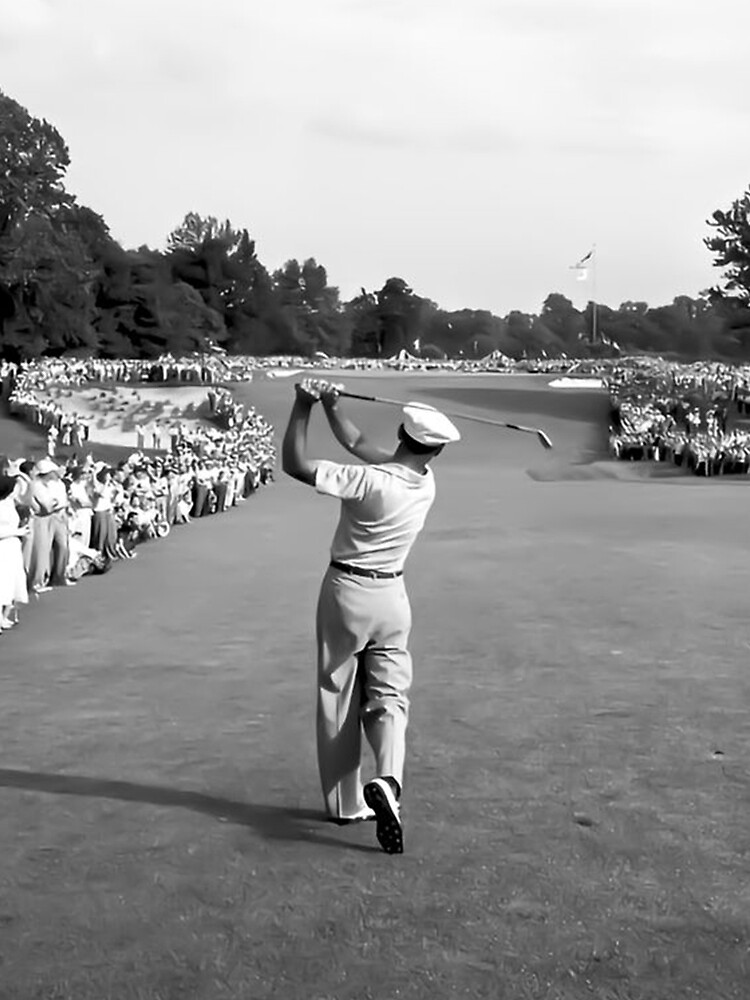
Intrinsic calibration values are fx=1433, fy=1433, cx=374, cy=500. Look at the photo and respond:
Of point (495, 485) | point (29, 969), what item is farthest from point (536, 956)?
point (495, 485)

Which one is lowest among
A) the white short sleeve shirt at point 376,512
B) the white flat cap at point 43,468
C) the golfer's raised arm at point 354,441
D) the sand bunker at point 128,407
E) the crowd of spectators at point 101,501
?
the sand bunker at point 128,407

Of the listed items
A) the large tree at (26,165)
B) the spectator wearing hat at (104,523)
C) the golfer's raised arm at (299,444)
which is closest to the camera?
the golfer's raised arm at (299,444)

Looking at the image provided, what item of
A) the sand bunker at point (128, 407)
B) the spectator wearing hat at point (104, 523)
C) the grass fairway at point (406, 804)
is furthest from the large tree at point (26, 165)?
the grass fairway at point (406, 804)

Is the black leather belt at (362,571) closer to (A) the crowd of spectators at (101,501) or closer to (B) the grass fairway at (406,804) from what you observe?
(B) the grass fairway at (406,804)

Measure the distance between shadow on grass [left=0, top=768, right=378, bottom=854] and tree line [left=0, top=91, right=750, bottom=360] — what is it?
62964 mm

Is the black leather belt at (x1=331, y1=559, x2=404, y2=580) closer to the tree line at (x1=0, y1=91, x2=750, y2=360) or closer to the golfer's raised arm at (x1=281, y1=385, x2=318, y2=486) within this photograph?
the golfer's raised arm at (x1=281, y1=385, x2=318, y2=486)

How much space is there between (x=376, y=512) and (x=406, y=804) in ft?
5.07

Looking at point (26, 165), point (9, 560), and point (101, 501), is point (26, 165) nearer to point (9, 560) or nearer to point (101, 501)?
point (101, 501)

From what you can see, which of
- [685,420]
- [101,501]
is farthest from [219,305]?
[101,501]

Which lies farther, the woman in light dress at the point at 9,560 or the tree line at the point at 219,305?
the tree line at the point at 219,305

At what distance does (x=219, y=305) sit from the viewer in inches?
4732

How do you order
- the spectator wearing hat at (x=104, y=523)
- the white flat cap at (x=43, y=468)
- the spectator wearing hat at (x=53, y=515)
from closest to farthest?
the spectator wearing hat at (x=53, y=515)
the white flat cap at (x=43, y=468)
the spectator wearing hat at (x=104, y=523)

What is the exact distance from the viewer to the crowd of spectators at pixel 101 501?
529 inches

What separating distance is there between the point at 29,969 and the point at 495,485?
30.6 meters
